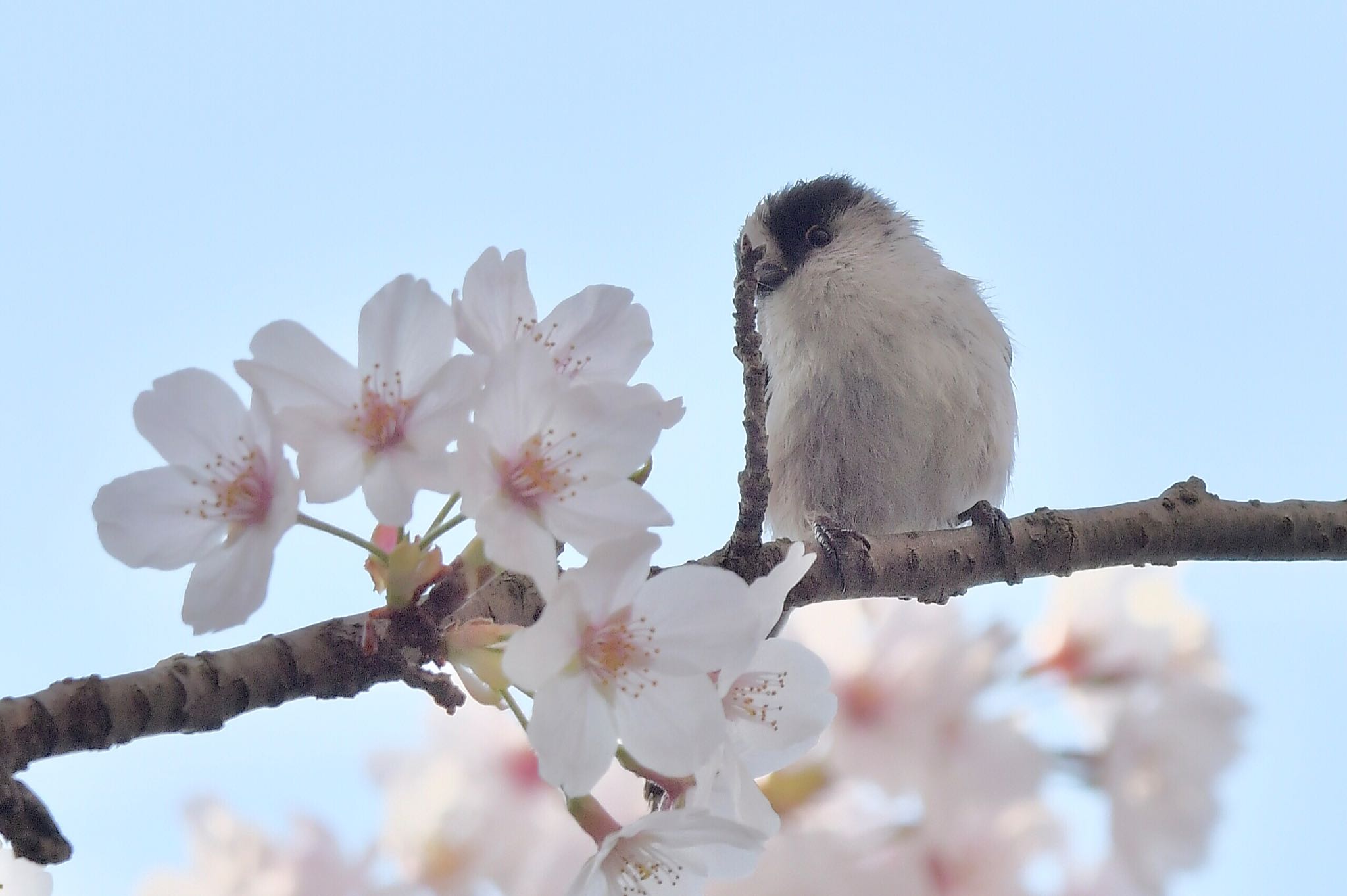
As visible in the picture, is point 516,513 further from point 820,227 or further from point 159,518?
point 820,227

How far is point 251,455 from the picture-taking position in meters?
0.59

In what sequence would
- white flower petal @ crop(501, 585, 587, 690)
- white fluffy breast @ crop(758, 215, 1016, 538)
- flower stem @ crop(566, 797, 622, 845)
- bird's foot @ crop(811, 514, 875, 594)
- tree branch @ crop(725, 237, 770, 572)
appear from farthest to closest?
white fluffy breast @ crop(758, 215, 1016, 538)
bird's foot @ crop(811, 514, 875, 594)
tree branch @ crop(725, 237, 770, 572)
flower stem @ crop(566, 797, 622, 845)
white flower petal @ crop(501, 585, 587, 690)

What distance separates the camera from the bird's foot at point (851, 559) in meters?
1.11

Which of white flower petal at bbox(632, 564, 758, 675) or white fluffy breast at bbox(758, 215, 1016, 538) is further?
white fluffy breast at bbox(758, 215, 1016, 538)

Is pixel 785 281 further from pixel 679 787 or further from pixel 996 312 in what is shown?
pixel 679 787

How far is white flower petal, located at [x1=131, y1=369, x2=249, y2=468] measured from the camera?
23.1 inches

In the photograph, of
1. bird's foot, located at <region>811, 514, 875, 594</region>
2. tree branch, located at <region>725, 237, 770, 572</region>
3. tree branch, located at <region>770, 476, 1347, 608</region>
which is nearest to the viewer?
tree branch, located at <region>725, 237, 770, 572</region>

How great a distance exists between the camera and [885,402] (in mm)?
2059

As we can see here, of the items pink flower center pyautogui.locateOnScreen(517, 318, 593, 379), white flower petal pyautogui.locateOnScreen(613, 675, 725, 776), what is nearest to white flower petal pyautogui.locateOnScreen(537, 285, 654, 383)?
pink flower center pyautogui.locateOnScreen(517, 318, 593, 379)

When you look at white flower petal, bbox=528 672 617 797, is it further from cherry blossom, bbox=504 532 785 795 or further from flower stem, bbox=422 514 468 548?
flower stem, bbox=422 514 468 548

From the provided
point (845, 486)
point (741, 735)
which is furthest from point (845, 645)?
point (845, 486)

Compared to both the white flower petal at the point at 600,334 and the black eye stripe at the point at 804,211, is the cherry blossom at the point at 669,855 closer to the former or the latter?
the white flower petal at the point at 600,334

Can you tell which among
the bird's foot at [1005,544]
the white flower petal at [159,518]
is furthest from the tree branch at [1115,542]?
the white flower petal at [159,518]

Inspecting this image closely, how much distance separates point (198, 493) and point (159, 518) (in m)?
0.02
